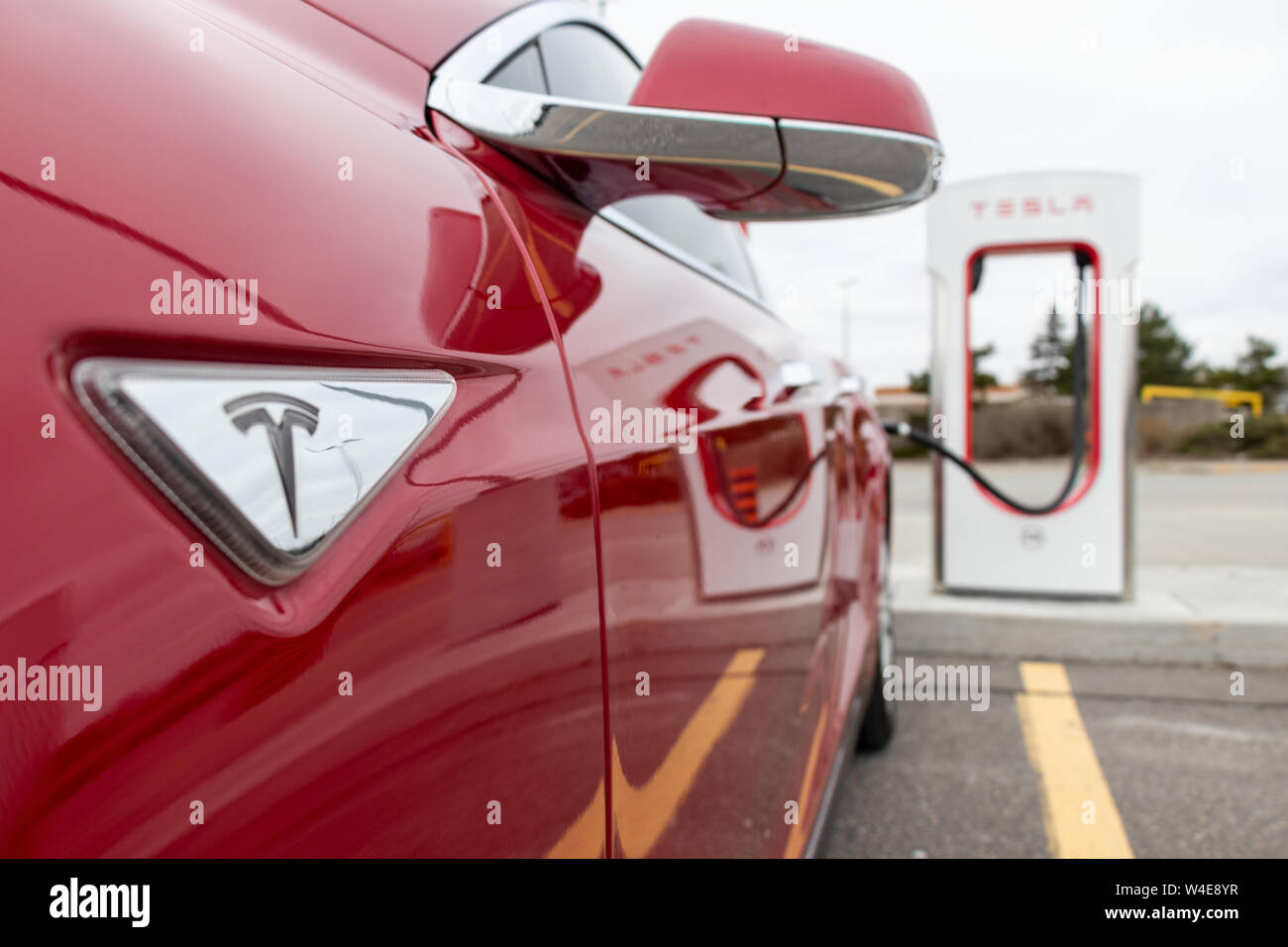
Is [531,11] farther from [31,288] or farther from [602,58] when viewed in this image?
[31,288]

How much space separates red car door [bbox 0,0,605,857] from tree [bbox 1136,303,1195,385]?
40.2 metres

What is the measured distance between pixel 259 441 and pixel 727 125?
65 centimetres

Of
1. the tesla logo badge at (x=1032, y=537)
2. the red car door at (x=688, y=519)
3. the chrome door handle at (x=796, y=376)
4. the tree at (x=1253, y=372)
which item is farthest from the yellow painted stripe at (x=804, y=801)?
the tree at (x=1253, y=372)

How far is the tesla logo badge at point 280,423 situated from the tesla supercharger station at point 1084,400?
4741 millimetres

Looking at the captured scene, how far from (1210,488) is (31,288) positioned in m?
16.1

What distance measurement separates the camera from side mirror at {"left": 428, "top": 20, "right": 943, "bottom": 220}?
997 mm

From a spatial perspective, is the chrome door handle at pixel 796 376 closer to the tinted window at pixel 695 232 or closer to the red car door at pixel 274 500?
the tinted window at pixel 695 232

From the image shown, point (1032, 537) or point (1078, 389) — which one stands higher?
point (1078, 389)

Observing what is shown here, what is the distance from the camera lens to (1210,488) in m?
14.0

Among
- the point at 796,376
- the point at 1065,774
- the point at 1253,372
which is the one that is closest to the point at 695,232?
the point at 796,376

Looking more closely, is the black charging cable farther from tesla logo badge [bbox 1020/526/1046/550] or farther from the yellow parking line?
the yellow parking line

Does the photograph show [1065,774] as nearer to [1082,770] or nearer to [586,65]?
[1082,770]

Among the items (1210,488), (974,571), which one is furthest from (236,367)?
(1210,488)

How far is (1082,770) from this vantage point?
311 cm
